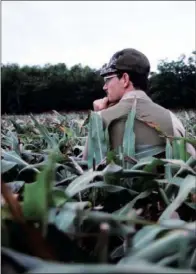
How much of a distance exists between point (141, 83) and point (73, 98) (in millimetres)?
28380

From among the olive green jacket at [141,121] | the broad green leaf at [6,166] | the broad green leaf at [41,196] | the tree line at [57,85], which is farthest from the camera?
the tree line at [57,85]

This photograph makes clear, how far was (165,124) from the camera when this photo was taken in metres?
1.46

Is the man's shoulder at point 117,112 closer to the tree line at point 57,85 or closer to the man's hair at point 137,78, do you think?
the man's hair at point 137,78

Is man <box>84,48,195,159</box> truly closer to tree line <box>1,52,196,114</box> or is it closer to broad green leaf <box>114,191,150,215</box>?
broad green leaf <box>114,191,150,215</box>

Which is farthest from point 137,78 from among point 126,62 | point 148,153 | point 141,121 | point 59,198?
point 59,198

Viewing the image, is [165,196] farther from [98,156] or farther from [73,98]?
[73,98]

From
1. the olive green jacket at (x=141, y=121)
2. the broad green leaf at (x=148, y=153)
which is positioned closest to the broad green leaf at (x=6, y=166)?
the broad green leaf at (x=148, y=153)

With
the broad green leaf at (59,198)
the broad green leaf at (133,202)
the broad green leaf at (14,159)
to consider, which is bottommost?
the broad green leaf at (14,159)

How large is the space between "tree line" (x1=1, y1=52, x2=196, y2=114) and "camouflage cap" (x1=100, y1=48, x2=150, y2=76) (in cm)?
2363

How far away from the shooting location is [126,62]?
167 cm

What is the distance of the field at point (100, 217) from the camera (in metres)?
0.39

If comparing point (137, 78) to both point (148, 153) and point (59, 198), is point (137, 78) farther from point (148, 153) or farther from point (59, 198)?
point (59, 198)

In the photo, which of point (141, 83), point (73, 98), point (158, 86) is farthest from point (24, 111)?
point (141, 83)

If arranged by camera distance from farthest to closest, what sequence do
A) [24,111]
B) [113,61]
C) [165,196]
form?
[24,111], [113,61], [165,196]
